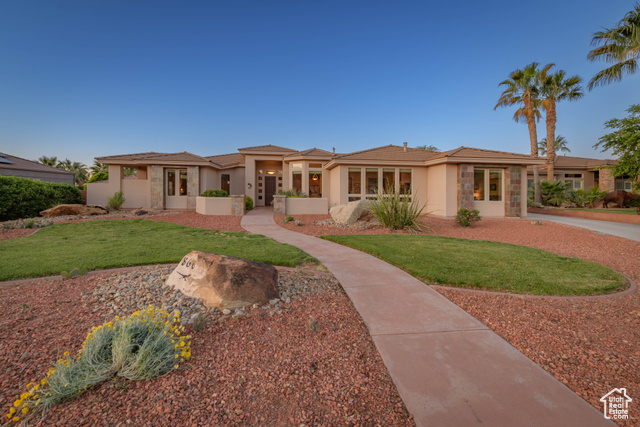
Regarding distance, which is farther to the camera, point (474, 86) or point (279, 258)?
point (474, 86)

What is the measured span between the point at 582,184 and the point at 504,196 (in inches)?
625

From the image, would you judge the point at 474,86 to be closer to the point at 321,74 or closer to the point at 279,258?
the point at 321,74

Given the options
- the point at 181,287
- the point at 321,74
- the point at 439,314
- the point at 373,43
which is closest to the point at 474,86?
the point at 373,43

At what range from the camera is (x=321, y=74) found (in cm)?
1784

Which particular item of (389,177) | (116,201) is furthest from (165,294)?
(116,201)

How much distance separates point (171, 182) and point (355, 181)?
11.9 metres

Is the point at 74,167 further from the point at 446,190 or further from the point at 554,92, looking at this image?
the point at 554,92

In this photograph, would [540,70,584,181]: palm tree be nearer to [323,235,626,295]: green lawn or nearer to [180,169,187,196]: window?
[323,235,626,295]: green lawn

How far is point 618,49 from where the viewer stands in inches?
502

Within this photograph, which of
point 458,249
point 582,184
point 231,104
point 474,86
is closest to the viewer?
point 458,249

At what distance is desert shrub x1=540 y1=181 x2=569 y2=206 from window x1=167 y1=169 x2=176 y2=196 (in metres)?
25.8

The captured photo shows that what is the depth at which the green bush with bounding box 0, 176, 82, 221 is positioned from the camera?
423 inches
